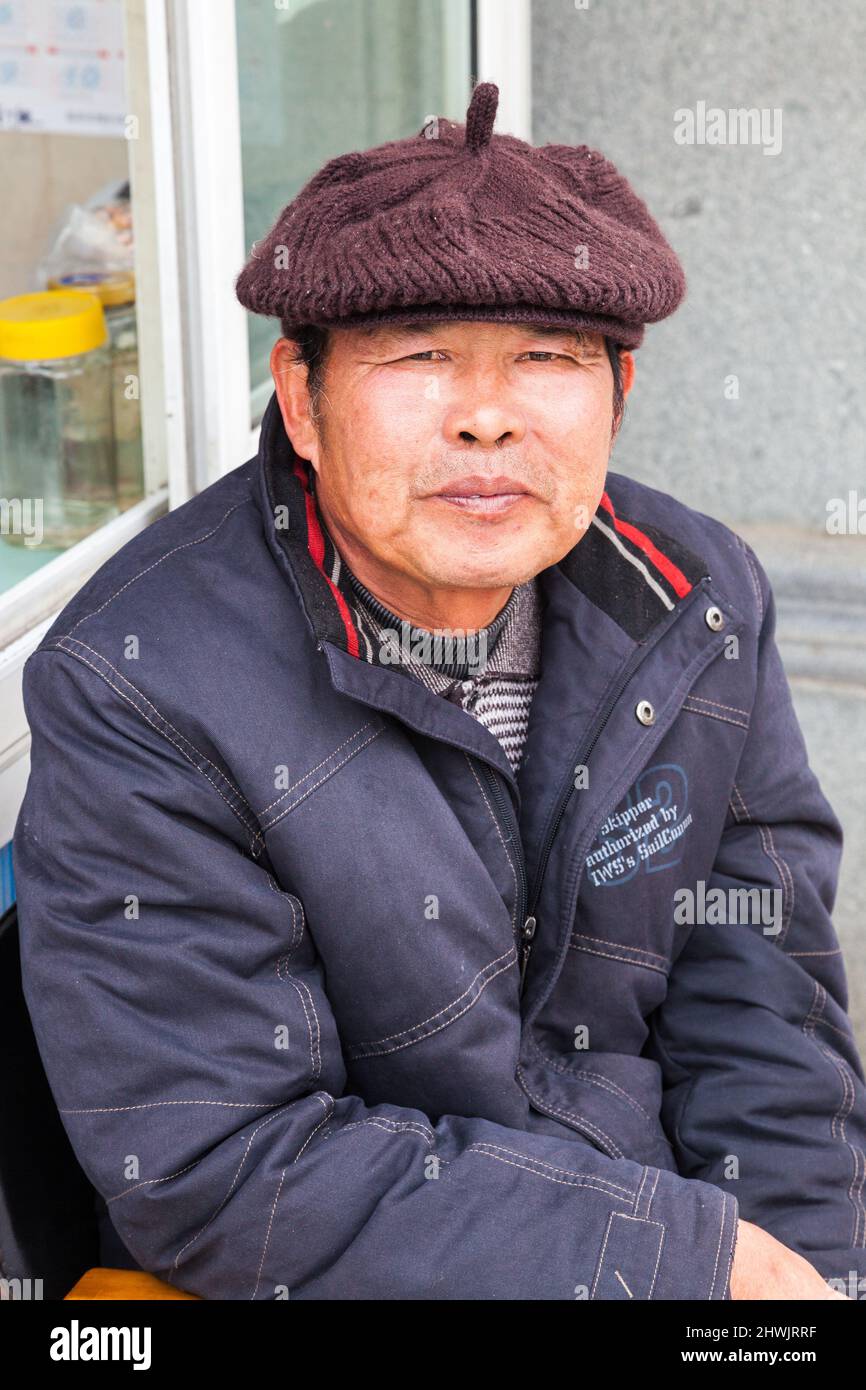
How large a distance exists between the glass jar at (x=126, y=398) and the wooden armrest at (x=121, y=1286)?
1445 millimetres

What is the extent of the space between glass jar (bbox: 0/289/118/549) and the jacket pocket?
154 centimetres

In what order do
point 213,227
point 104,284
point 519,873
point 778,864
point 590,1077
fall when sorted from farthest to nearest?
point 104,284 < point 213,227 < point 778,864 < point 590,1077 < point 519,873

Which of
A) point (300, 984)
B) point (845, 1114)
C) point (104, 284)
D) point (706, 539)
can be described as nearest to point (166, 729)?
point (300, 984)

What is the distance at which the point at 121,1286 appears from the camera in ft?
5.31

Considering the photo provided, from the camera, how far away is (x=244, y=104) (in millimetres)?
2756

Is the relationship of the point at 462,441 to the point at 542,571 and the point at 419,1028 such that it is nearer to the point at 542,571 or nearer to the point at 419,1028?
the point at 542,571

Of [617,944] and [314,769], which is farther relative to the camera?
[617,944]

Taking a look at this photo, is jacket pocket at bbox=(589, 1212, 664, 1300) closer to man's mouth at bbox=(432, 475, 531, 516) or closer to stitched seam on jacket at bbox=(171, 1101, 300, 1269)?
stitched seam on jacket at bbox=(171, 1101, 300, 1269)

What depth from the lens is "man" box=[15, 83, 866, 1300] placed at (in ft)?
5.18

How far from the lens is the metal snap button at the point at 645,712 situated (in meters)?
1.96

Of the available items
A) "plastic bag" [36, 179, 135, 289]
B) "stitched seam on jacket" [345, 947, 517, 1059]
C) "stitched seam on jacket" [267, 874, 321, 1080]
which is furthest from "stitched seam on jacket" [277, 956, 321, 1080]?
"plastic bag" [36, 179, 135, 289]

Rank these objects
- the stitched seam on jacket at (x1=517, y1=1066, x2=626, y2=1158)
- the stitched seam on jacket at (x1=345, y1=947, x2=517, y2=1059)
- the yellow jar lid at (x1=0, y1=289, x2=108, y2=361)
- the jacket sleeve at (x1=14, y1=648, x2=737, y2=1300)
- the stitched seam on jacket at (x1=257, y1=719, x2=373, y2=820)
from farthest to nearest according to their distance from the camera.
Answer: the yellow jar lid at (x1=0, y1=289, x2=108, y2=361)
the stitched seam on jacket at (x1=517, y1=1066, x2=626, y2=1158)
the stitched seam on jacket at (x1=345, y1=947, x2=517, y2=1059)
the stitched seam on jacket at (x1=257, y1=719, x2=373, y2=820)
the jacket sleeve at (x1=14, y1=648, x2=737, y2=1300)

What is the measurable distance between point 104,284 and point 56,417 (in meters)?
0.39

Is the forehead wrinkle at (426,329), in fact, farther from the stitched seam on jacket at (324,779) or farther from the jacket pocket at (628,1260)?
the jacket pocket at (628,1260)
